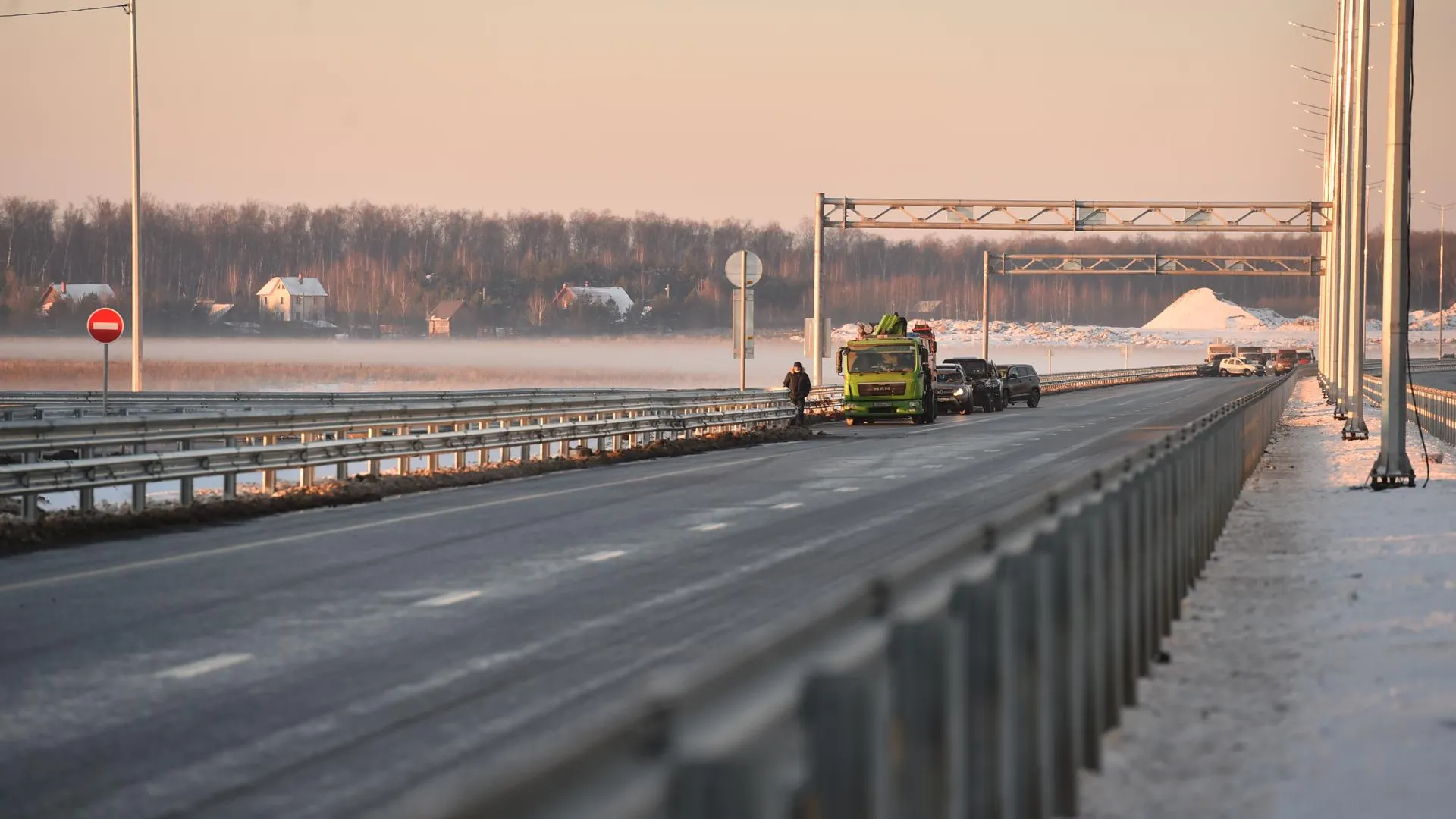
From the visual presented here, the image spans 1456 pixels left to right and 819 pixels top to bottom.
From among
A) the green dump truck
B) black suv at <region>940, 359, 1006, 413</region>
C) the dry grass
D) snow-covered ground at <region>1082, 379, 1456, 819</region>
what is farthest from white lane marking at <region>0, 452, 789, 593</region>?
the dry grass

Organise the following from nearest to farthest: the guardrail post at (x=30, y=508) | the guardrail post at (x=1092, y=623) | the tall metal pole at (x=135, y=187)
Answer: the guardrail post at (x=1092, y=623) < the guardrail post at (x=30, y=508) < the tall metal pole at (x=135, y=187)

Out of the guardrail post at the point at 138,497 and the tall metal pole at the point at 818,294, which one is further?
the tall metal pole at the point at 818,294

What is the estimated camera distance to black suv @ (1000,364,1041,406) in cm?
6581

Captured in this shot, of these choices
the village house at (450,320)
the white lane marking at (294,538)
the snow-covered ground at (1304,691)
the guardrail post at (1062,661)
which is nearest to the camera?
the guardrail post at (1062,661)

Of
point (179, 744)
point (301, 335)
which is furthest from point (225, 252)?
point (179, 744)

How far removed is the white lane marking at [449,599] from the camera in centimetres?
1307

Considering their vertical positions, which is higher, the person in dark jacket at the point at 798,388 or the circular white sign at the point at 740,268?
the circular white sign at the point at 740,268

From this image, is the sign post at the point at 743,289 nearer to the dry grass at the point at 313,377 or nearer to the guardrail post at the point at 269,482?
the guardrail post at the point at 269,482

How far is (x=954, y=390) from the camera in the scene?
2320 inches

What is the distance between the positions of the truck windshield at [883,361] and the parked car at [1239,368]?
242 ft

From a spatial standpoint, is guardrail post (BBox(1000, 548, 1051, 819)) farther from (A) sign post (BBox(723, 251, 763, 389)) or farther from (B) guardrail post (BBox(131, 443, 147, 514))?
(A) sign post (BBox(723, 251, 763, 389))

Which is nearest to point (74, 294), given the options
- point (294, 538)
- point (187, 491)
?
point (187, 491)

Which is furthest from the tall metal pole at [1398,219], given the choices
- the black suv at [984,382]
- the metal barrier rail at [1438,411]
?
the black suv at [984,382]

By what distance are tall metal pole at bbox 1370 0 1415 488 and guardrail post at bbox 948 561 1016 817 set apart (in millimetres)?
17875
